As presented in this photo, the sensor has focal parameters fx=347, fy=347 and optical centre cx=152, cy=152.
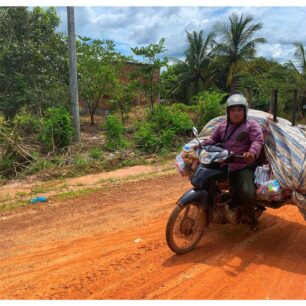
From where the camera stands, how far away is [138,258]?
12.8ft

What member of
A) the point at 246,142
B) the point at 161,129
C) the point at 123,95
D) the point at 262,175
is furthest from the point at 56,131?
the point at 262,175

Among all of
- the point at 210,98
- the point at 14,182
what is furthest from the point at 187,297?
the point at 210,98

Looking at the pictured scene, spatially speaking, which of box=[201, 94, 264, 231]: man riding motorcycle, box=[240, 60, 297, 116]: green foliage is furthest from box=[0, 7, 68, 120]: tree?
box=[240, 60, 297, 116]: green foliage

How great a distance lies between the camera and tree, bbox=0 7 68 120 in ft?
41.3

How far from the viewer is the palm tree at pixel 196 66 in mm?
30016

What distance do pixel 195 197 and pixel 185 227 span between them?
1.26 feet

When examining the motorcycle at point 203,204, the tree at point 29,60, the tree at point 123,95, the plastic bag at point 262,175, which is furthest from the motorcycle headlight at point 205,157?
the tree at point 123,95

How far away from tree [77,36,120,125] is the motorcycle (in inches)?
479

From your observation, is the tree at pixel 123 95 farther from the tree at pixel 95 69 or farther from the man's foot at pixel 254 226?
the man's foot at pixel 254 226

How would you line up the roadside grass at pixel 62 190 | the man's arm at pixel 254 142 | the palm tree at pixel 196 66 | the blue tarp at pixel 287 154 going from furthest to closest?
the palm tree at pixel 196 66 → the roadside grass at pixel 62 190 → the man's arm at pixel 254 142 → the blue tarp at pixel 287 154

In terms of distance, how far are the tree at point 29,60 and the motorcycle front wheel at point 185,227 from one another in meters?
9.76

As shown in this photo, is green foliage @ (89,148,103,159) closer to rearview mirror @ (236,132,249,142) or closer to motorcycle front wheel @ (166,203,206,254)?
motorcycle front wheel @ (166,203,206,254)

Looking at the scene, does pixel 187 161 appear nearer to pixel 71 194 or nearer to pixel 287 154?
pixel 287 154
